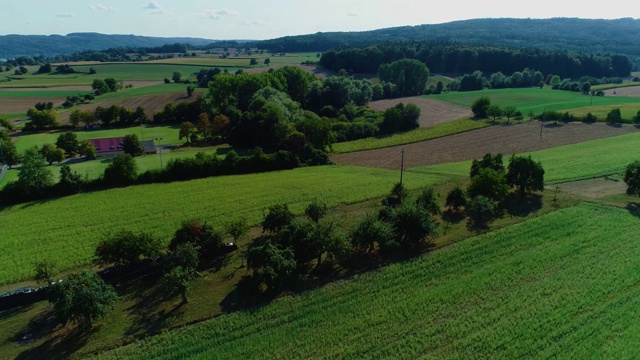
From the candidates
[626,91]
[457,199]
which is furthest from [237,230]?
[626,91]

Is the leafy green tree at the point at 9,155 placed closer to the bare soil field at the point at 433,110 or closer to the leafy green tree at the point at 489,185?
the leafy green tree at the point at 489,185

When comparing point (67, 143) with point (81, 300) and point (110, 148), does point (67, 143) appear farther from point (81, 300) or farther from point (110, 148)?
point (81, 300)

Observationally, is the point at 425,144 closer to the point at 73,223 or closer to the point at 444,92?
the point at 73,223

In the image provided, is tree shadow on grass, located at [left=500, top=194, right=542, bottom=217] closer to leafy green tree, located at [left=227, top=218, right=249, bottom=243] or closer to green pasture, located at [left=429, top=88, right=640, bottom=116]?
leafy green tree, located at [left=227, top=218, right=249, bottom=243]

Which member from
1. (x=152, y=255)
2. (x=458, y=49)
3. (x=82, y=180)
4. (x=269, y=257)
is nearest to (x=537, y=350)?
(x=269, y=257)

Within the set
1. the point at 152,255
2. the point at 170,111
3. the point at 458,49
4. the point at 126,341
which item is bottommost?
the point at 126,341

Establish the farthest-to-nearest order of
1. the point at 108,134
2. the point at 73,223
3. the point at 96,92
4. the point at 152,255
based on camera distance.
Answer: the point at 96,92, the point at 108,134, the point at 73,223, the point at 152,255

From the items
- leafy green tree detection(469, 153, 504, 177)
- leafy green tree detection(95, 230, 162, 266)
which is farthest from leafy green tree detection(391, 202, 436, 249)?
leafy green tree detection(95, 230, 162, 266)
